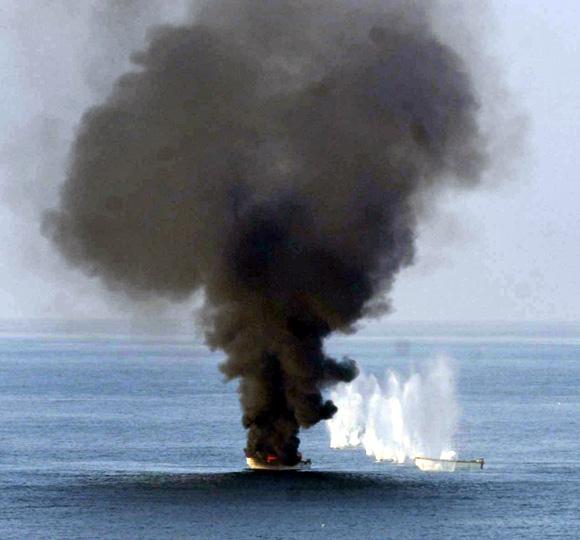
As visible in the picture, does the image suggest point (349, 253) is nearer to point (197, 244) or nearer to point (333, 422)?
point (197, 244)

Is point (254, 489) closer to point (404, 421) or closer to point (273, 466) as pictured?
point (273, 466)

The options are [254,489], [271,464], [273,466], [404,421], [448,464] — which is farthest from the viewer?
[404,421]

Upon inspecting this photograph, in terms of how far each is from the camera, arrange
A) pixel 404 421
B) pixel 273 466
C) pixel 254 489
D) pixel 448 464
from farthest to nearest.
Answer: pixel 404 421
pixel 448 464
pixel 273 466
pixel 254 489

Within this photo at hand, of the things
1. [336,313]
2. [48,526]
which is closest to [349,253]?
[336,313]

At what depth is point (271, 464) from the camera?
118500 mm

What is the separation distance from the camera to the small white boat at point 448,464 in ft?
407

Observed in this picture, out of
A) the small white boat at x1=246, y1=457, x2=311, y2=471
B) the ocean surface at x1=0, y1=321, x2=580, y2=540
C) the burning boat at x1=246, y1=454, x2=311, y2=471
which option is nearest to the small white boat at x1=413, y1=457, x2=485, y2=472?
the ocean surface at x1=0, y1=321, x2=580, y2=540

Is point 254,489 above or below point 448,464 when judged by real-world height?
below

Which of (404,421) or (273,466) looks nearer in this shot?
(273,466)

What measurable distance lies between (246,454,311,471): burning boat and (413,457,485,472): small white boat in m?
10.2

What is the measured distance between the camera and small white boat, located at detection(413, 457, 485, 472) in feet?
407

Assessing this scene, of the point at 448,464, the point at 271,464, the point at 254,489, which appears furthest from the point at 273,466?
the point at 448,464

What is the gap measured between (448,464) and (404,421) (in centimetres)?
904

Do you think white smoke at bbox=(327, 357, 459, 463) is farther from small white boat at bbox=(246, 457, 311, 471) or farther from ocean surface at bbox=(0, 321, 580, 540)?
small white boat at bbox=(246, 457, 311, 471)
